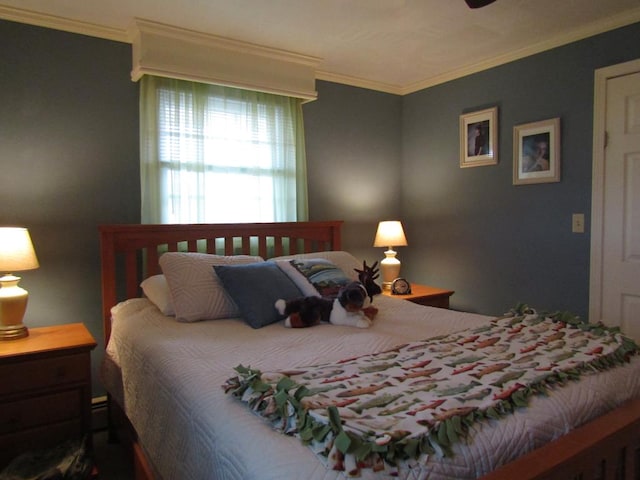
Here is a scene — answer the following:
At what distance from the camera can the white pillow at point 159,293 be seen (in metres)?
2.20

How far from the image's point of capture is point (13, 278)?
2.11m

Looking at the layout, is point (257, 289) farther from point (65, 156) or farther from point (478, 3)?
point (478, 3)

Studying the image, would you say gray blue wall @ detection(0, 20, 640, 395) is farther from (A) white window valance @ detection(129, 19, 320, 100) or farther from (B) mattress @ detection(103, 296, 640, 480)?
(B) mattress @ detection(103, 296, 640, 480)

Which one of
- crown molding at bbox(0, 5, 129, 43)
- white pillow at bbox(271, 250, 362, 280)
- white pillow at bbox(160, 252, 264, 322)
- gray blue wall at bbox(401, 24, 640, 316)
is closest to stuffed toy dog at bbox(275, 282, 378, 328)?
white pillow at bbox(160, 252, 264, 322)

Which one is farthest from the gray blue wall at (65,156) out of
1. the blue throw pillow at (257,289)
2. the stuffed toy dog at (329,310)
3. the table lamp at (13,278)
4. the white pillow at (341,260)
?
the stuffed toy dog at (329,310)

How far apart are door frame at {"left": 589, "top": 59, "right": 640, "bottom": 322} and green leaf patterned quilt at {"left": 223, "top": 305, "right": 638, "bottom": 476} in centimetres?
106

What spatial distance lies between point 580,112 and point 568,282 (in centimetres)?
103

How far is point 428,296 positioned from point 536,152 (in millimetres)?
1169

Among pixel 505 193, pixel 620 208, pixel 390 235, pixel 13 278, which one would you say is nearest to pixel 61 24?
pixel 13 278

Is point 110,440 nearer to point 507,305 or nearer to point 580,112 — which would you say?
point 507,305

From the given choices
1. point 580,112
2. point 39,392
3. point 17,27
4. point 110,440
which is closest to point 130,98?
point 17,27

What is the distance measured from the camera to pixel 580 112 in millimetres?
2686

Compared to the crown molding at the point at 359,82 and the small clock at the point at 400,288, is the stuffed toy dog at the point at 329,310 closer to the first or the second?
the small clock at the point at 400,288

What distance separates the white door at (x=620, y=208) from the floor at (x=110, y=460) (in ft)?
8.76
